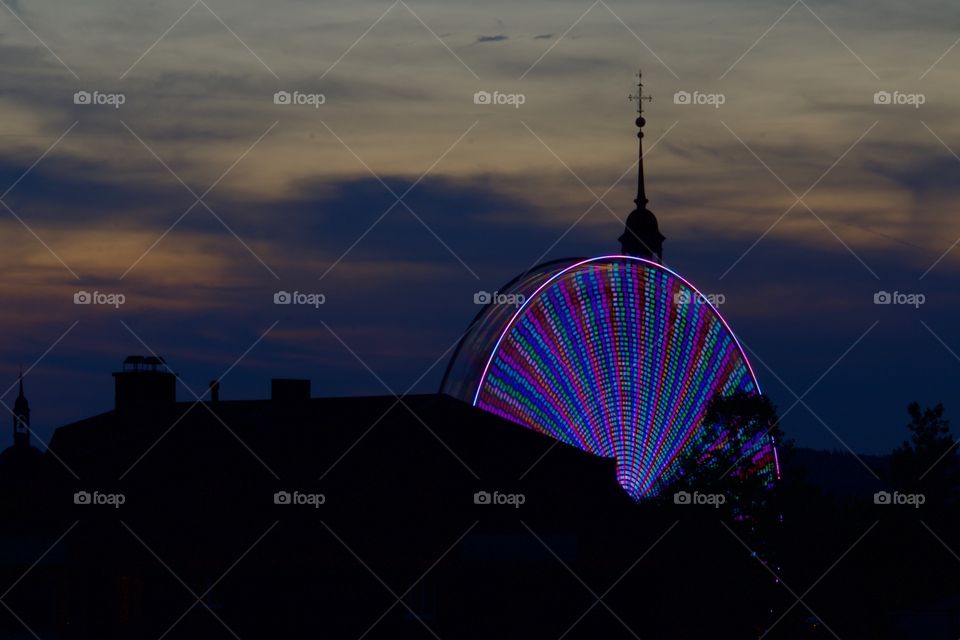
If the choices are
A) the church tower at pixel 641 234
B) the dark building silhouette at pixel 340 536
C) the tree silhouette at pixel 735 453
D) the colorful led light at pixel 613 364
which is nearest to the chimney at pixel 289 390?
the dark building silhouette at pixel 340 536

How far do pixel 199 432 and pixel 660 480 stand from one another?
65.8 feet

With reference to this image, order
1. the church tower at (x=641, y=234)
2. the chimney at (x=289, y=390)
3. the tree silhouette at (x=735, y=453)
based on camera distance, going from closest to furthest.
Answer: the chimney at (x=289, y=390)
the tree silhouette at (x=735, y=453)
the church tower at (x=641, y=234)

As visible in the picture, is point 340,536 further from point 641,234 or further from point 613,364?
point 641,234

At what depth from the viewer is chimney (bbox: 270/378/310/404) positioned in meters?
50.8

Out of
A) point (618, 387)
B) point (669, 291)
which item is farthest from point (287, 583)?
point (669, 291)

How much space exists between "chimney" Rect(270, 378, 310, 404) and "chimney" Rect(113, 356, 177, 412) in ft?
25.4

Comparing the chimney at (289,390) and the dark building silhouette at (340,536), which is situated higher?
the chimney at (289,390)

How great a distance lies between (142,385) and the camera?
5853cm

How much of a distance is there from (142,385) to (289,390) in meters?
8.97

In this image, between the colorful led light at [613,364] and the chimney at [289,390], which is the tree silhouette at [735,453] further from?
the chimney at [289,390]

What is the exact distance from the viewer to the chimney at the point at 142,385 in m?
58.4

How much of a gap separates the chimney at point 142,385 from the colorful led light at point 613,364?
8.34 metres

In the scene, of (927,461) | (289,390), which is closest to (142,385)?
(289,390)

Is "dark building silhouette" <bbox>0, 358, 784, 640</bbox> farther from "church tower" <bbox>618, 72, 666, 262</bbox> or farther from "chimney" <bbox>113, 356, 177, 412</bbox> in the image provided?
"church tower" <bbox>618, 72, 666, 262</bbox>
